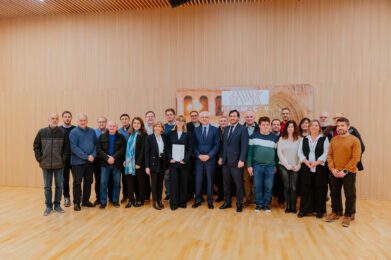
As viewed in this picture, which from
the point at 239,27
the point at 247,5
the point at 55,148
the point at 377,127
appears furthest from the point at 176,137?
the point at 377,127

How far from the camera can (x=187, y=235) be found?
351 cm

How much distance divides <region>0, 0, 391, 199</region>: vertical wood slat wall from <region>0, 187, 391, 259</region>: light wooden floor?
206 cm

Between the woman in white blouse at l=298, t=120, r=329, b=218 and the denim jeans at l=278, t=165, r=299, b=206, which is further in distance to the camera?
the denim jeans at l=278, t=165, r=299, b=206

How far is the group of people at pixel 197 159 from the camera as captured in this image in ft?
13.9

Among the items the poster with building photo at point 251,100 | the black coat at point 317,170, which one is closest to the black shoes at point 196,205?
the black coat at point 317,170

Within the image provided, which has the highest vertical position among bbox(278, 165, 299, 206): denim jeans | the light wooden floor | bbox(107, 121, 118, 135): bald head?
bbox(107, 121, 118, 135): bald head

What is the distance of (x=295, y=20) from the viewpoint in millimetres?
5676

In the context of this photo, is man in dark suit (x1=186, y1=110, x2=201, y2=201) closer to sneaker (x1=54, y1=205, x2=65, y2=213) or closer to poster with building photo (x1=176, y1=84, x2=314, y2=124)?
poster with building photo (x1=176, y1=84, x2=314, y2=124)

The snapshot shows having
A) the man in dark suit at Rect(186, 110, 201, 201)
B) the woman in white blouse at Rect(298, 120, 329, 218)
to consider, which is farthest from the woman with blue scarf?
the woman in white blouse at Rect(298, 120, 329, 218)

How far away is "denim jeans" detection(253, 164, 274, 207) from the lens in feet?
14.6

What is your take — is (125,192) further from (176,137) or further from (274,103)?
(274,103)

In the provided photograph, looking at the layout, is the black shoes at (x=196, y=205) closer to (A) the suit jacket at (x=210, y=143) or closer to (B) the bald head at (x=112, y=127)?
(A) the suit jacket at (x=210, y=143)

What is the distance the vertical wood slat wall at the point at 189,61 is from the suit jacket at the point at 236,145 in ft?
5.55

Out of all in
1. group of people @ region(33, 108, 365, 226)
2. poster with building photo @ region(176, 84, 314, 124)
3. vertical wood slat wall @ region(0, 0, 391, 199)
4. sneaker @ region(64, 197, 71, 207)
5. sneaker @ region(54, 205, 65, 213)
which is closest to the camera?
group of people @ region(33, 108, 365, 226)
